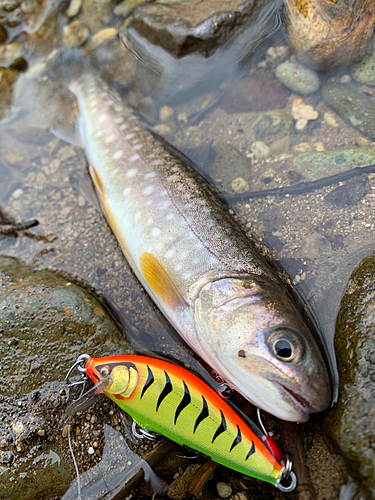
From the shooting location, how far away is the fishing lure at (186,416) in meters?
2.23

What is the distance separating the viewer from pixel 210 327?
2.57 metres

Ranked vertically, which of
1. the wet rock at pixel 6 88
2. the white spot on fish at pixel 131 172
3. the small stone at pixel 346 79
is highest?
the wet rock at pixel 6 88

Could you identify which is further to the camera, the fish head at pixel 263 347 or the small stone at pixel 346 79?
the small stone at pixel 346 79

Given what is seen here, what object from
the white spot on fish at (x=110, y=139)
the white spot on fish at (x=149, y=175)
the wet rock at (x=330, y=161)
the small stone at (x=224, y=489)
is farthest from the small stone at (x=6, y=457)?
the wet rock at (x=330, y=161)

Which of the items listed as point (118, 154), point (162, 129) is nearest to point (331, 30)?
point (162, 129)

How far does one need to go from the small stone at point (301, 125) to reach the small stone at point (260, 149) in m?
0.43

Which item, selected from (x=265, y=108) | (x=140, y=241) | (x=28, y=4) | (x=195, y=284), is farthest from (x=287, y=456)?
(x=28, y=4)

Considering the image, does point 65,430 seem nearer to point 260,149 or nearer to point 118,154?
point 118,154

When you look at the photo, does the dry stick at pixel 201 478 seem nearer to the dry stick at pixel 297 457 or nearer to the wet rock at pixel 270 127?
the dry stick at pixel 297 457

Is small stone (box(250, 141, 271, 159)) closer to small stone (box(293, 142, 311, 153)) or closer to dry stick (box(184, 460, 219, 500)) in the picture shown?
small stone (box(293, 142, 311, 153))

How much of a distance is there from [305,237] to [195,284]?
1300mm

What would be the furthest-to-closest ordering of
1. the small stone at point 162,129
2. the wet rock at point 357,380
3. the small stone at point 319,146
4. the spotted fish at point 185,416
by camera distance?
the small stone at point 162,129 < the small stone at point 319,146 < the spotted fish at point 185,416 < the wet rock at point 357,380

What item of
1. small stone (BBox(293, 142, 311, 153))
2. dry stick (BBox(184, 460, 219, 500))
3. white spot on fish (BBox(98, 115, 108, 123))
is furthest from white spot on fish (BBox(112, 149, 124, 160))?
dry stick (BBox(184, 460, 219, 500))

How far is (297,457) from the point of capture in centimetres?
246
